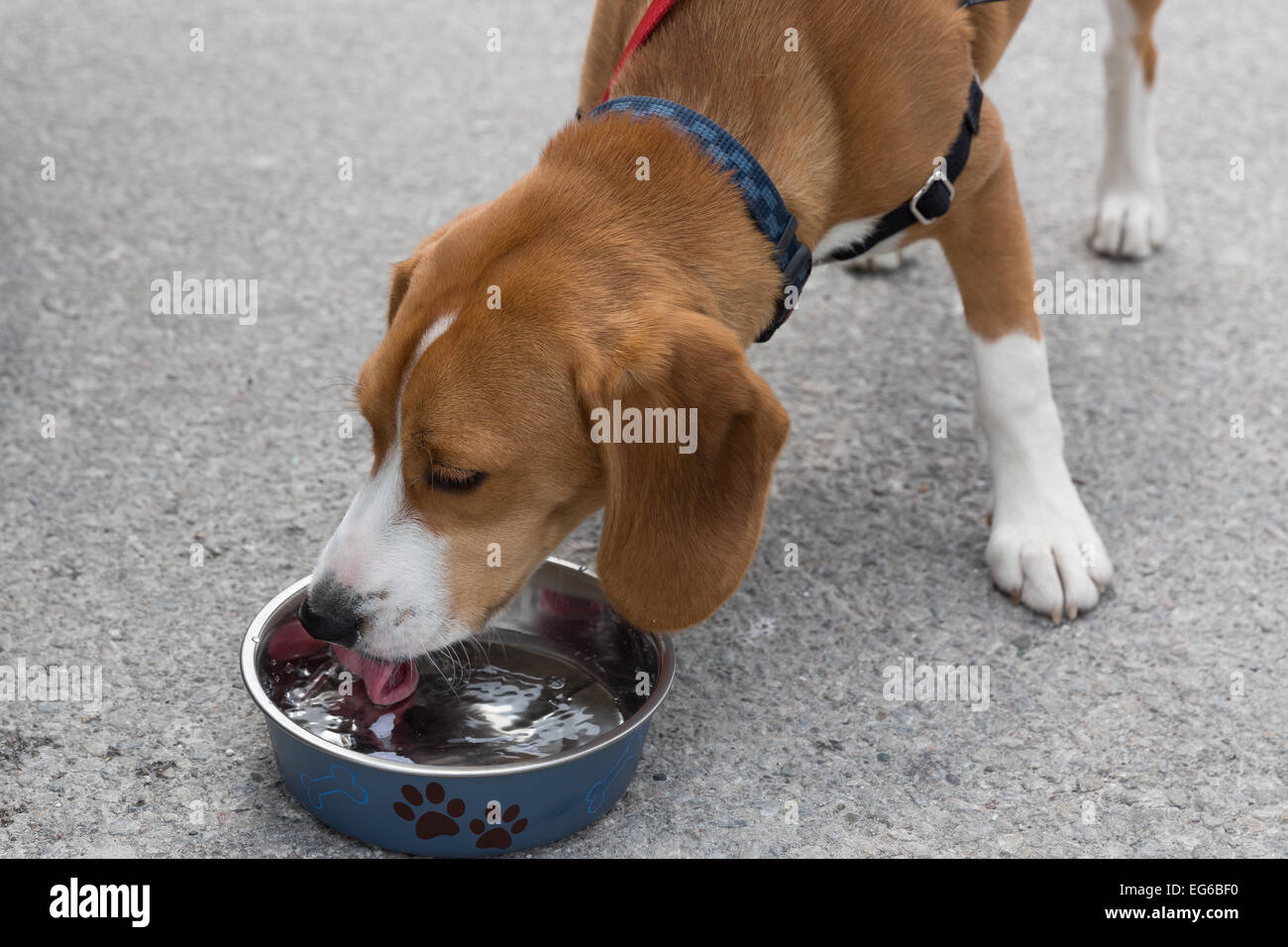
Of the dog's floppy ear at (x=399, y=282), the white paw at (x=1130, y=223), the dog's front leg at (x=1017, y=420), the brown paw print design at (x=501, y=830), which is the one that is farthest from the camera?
the white paw at (x=1130, y=223)

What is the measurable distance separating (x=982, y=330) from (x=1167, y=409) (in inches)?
37.8

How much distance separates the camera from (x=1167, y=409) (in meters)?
3.88

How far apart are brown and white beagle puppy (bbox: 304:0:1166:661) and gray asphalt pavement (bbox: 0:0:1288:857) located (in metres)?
0.52

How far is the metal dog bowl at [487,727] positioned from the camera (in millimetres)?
2361

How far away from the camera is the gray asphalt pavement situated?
106 inches

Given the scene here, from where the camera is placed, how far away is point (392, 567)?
7.95 ft

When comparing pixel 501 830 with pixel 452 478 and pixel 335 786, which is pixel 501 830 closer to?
pixel 335 786

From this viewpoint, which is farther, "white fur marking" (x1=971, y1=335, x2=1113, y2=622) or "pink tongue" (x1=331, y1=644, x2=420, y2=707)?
"white fur marking" (x1=971, y1=335, x2=1113, y2=622)

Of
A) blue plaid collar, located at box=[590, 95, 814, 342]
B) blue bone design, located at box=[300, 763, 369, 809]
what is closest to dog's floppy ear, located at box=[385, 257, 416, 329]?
blue plaid collar, located at box=[590, 95, 814, 342]

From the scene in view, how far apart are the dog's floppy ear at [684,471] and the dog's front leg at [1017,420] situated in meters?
0.95

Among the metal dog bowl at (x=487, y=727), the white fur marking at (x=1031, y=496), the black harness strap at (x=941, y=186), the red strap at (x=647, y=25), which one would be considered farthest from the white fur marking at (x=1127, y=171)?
the metal dog bowl at (x=487, y=727)

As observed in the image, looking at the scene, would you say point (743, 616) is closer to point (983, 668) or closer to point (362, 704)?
point (983, 668)

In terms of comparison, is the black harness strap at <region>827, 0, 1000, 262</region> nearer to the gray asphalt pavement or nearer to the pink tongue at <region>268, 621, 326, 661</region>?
the gray asphalt pavement

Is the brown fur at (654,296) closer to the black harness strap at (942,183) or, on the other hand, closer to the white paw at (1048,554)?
the black harness strap at (942,183)
